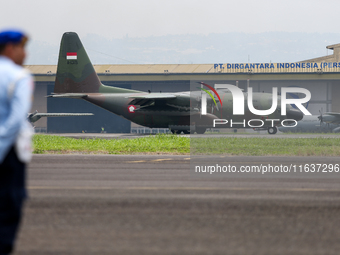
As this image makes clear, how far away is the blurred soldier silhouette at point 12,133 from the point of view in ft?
13.0

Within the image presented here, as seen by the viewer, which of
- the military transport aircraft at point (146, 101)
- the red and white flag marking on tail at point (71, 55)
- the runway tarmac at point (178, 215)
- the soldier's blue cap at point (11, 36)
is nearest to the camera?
the soldier's blue cap at point (11, 36)

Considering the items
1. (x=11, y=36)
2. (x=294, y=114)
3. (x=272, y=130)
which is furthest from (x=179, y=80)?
(x=11, y=36)

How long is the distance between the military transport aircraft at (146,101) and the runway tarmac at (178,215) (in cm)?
2452

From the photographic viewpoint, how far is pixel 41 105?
65.1 meters

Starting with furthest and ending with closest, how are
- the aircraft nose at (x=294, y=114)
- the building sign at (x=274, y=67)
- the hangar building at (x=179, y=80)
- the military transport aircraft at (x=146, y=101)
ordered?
the building sign at (x=274, y=67) → the hangar building at (x=179, y=80) → the aircraft nose at (x=294, y=114) → the military transport aircraft at (x=146, y=101)

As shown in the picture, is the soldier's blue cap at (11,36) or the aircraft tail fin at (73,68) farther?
the aircraft tail fin at (73,68)

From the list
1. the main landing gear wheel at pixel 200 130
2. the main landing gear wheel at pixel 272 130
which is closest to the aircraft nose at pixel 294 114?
the main landing gear wheel at pixel 272 130

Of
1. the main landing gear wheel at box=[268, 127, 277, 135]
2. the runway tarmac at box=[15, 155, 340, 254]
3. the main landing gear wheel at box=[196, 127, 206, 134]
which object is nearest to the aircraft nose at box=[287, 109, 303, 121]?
the main landing gear wheel at box=[268, 127, 277, 135]

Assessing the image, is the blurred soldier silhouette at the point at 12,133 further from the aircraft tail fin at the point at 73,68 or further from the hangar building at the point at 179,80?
the hangar building at the point at 179,80

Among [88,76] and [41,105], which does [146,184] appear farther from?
[41,105]

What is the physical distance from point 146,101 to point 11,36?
105 feet

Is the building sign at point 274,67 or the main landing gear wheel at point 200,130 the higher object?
the building sign at point 274,67

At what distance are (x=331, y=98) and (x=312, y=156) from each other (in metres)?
43.6

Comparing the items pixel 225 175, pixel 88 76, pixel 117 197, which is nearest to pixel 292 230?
pixel 117 197
